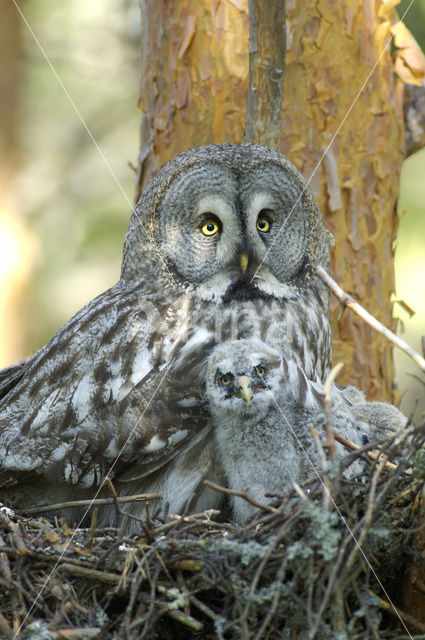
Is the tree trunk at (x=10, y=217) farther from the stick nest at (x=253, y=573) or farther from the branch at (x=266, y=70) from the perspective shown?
the stick nest at (x=253, y=573)

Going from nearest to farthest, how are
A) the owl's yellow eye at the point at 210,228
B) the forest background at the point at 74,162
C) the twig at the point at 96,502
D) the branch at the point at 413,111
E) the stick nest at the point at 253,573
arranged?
the stick nest at the point at 253,573, the twig at the point at 96,502, the owl's yellow eye at the point at 210,228, the branch at the point at 413,111, the forest background at the point at 74,162

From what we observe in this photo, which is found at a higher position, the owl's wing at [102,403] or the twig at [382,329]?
the twig at [382,329]

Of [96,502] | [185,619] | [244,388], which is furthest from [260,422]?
[185,619]

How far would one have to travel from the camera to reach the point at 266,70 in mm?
4422

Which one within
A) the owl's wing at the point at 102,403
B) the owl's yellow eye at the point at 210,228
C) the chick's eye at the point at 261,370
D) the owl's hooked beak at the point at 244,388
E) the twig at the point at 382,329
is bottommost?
the owl's wing at the point at 102,403

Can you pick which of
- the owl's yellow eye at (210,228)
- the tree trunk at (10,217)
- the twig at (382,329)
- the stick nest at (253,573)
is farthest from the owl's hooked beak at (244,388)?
the tree trunk at (10,217)

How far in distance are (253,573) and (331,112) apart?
3005 mm

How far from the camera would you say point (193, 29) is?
16.6ft

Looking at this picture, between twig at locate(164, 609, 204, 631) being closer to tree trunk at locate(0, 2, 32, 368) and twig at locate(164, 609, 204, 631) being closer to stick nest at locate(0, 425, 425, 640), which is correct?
stick nest at locate(0, 425, 425, 640)

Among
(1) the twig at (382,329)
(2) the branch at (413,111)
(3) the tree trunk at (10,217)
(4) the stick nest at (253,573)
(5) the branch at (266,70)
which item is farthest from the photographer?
(3) the tree trunk at (10,217)

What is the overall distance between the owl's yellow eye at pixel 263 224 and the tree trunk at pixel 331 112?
84 centimetres

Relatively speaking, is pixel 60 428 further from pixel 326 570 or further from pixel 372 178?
pixel 372 178

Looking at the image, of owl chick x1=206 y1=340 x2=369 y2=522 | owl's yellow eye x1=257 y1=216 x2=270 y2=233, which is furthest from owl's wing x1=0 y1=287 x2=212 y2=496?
owl's yellow eye x1=257 y1=216 x2=270 y2=233

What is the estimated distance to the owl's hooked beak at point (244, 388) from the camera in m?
3.57
